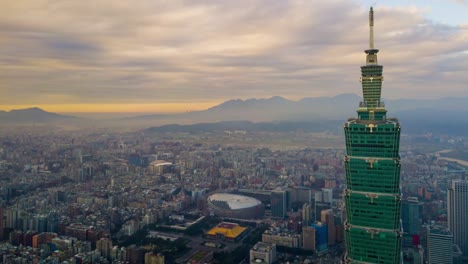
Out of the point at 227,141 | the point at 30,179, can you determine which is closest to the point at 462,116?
→ the point at 227,141

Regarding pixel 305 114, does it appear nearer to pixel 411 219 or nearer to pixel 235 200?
pixel 235 200

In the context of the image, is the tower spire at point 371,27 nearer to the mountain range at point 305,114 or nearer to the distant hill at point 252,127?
the mountain range at point 305,114

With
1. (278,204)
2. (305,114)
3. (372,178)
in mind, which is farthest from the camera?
(305,114)

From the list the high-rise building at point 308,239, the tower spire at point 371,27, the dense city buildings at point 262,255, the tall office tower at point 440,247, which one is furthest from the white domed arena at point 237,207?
the tower spire at point 371,27

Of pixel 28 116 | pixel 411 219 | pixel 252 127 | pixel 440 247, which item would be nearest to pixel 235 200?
pixel 411 219

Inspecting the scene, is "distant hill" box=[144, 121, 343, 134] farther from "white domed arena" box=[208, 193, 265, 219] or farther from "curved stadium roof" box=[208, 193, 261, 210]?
"white domed arena" box=[208, 193, 265, 219]

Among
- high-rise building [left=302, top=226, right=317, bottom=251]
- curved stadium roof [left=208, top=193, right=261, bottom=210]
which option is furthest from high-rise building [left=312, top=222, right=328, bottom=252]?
curved stadium roof [left=208, top=193, right=261, bottom=210]
